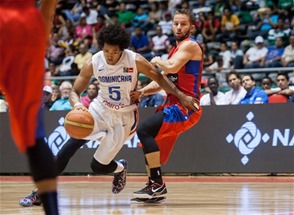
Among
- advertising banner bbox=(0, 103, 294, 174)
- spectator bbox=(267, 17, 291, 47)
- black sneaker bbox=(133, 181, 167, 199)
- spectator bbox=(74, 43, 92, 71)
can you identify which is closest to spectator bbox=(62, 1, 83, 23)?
spectator bbox=(74, 43, 92, 71)

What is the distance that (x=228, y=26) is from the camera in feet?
52.7

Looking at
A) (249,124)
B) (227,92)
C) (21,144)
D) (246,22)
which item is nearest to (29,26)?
(21,144)

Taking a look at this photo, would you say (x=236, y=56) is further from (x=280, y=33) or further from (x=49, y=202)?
(x=49, y=202)

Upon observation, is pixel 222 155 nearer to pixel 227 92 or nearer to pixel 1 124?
pixel 227 92

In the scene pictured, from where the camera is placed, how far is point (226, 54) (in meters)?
14.9

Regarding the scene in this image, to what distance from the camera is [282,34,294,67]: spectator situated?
44.4ft

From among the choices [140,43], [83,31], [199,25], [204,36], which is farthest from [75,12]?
[204,36]

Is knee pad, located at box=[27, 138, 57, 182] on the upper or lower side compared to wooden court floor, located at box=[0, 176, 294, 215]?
upper

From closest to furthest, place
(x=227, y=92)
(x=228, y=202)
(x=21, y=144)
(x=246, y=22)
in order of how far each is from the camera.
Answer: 1. (x=21, y=144)
2. (x=228, y=202)
3. (x=227, y=92)
4. (x=246, y=22)

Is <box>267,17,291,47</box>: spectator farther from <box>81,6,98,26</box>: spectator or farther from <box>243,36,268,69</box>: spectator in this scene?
<box>81,6,98,26</box>: spectator

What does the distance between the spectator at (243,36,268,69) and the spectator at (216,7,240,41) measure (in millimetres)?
1372

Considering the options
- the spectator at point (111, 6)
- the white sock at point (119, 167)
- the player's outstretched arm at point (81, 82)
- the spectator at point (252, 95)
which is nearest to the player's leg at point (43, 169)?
the player's outstretched arm at point (81, 82)

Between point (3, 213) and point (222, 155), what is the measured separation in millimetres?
5509

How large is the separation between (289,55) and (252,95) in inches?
105
